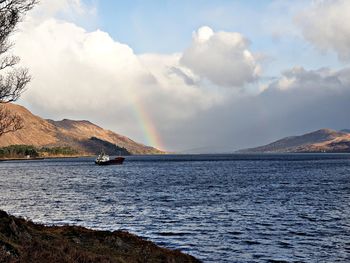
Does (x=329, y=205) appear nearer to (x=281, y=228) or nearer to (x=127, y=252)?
(x=281, y=228)

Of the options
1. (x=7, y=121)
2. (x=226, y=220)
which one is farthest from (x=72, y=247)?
(x=226, y=220)

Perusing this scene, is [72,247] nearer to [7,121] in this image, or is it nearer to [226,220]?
[7,121]

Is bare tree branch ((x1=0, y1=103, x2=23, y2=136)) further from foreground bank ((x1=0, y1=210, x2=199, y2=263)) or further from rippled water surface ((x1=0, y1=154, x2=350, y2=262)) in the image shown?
rippled water surface ((x1=0, y1=154, x2=350, y2=262))

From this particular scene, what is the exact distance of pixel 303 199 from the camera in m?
64.9

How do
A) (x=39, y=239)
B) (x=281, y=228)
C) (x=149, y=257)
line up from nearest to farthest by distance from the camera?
(x=39, y=239) → (x=149, y=257) → (x=281, y=228)

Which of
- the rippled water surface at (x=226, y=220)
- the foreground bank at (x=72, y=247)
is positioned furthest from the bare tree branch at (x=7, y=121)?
the rippled water surface at (x=226, y=220)

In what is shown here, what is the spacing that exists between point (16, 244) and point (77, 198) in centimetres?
5118

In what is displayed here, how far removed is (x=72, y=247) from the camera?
19.6 m

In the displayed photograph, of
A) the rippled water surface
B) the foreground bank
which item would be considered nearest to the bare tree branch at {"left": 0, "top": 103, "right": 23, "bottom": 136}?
the foreground bank

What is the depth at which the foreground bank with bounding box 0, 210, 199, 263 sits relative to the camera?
16.6 metres

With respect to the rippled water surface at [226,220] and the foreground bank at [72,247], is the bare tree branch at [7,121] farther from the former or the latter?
the rippled water surface at [226,220]

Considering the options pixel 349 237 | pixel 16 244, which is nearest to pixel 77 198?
pixel 349 237

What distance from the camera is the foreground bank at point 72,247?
16.6 meters

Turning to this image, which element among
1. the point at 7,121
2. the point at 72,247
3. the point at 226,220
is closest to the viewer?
the point at 72,247
